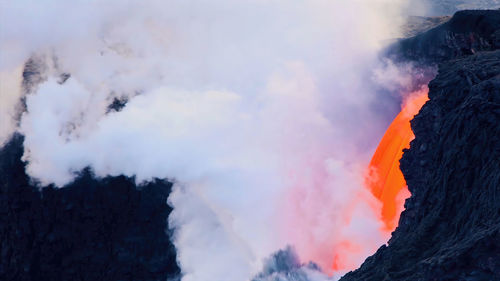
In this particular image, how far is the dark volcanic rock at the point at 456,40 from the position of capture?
29.2 m

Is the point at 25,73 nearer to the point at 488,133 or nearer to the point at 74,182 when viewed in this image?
the point at 74,182

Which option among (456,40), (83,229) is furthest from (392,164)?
(83,229)

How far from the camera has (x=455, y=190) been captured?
21734 mm

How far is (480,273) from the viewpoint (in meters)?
17.9

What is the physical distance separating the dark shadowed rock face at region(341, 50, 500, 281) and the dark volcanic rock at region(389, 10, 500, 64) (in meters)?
3.98

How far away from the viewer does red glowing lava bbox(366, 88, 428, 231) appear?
116 ft

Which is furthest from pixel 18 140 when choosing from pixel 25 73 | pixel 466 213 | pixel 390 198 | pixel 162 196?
pixel 466 213

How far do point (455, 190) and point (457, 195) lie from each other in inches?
9.3

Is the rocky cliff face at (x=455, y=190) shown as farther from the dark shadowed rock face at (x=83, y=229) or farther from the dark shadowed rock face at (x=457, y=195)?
the dark shadowed rock face at (x=83, y=229)

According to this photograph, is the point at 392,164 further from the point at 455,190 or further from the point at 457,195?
the point at 457,195

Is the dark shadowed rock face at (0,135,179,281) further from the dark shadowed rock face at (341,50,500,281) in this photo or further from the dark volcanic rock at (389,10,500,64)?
the dark shadowed rock face at (341,50,500,281)

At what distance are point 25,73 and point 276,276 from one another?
2385 centimetres

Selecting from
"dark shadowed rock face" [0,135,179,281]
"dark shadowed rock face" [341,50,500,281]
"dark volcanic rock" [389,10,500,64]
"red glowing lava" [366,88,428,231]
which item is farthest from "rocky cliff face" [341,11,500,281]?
"dark shadowed rock face" [0,135,179,281]

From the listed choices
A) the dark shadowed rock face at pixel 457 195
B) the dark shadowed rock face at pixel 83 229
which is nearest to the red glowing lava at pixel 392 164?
the dark shadowed rock face at pixel 457 195
